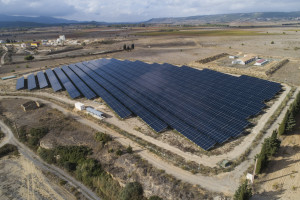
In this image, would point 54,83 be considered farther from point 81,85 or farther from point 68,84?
point 81,85

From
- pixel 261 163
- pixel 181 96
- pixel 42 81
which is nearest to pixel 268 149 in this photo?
pixel 261 163

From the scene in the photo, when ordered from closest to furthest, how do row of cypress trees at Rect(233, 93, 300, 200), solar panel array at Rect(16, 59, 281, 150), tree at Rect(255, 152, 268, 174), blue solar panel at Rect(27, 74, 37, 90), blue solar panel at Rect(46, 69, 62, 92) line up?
row of cypress trees at Rect(233, 93, 300, 200) → tree at Rect(255, 152, 268, 174) → solar panel array at Rect(16, 59, 281, 150) → blue solar panel at Rect(46, 69, 62, 92) → blue solar panel at Rect(27, 74, 37, 90)

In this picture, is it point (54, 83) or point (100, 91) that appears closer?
point (100, 91)

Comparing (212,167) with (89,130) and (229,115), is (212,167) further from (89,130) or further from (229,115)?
(89,130)

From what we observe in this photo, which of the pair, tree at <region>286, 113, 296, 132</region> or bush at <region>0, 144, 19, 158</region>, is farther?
bush at <region>0, 144, 19, 158</region>

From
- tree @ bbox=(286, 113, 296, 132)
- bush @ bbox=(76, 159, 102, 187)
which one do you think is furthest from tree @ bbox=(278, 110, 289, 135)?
bush @ bbox=(76, 159, 102, 187)

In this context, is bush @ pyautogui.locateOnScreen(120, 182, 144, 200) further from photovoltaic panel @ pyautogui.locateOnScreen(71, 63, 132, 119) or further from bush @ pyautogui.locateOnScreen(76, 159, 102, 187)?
photovoltaic panel @ pyautogui.locateOnScreen(71, 63, 132, 119)

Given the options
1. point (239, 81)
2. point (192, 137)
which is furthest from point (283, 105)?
point (192, 137)
